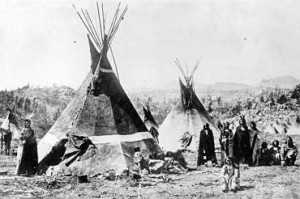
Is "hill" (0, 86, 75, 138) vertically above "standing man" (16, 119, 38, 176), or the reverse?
"hill" (0, 86, 75, 138)

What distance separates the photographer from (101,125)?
11477 millimetres

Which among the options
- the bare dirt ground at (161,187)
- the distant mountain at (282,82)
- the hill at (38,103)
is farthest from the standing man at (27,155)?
the distant mountain at (282,82)

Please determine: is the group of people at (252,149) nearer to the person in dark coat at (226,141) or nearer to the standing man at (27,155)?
the person in dark coat at (226,141)

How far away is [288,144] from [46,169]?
6867 mm

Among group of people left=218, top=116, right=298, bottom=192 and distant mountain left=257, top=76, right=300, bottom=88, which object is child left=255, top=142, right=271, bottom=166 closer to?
group of people left=218, top=116, right=298, bottom=192

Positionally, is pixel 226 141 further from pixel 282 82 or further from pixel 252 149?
pixel 282 82

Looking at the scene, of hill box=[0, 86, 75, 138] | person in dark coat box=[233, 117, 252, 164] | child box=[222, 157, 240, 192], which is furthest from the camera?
hill box=[0, 86, 75, 138]

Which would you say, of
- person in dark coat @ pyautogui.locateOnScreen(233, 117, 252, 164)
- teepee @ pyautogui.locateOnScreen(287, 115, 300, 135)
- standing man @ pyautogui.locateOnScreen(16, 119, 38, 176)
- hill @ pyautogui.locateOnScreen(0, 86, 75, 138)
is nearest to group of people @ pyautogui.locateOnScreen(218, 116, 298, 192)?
person in dark coat @ pyautogui.locateOnScreen(233, 117, 252, 164)

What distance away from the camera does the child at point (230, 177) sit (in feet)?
27.5

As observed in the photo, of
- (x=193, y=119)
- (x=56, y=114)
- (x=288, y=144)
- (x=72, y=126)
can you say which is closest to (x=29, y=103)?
(x=56, y=114)

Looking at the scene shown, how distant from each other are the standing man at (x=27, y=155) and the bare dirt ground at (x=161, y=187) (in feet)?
1.36

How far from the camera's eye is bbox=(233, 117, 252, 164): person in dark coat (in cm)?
1287

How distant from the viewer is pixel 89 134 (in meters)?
11.3

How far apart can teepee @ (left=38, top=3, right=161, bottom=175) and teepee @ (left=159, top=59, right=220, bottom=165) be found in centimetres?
593
